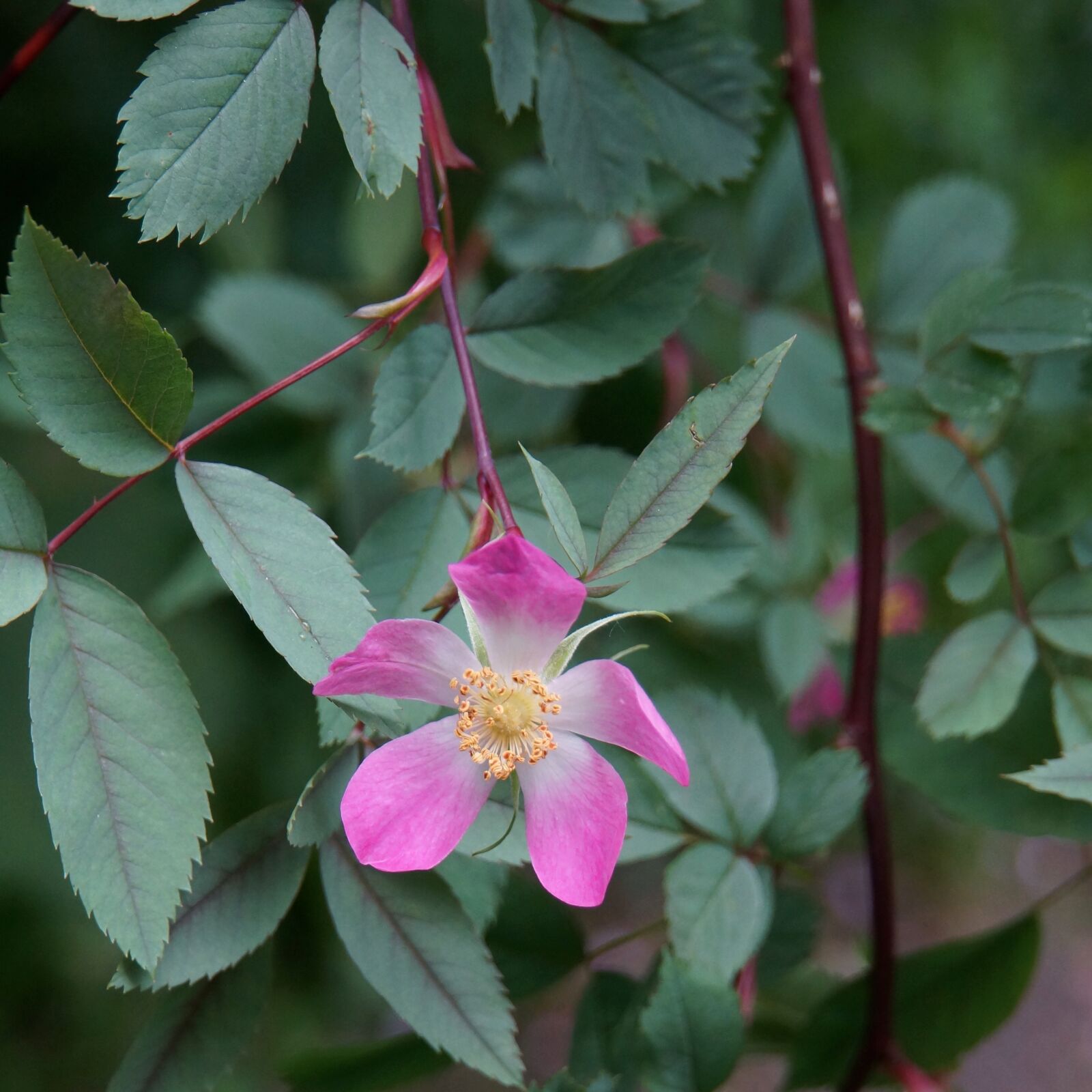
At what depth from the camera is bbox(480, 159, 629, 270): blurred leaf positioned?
975 mm

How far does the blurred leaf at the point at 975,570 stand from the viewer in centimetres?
71

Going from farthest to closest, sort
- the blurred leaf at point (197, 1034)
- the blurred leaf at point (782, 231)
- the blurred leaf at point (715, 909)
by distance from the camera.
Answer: the blurred leaf at point (782, 231)
the blurred leaf at point (715, 909)
the blurred leaf at point (197, 1034)

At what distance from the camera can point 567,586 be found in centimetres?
42

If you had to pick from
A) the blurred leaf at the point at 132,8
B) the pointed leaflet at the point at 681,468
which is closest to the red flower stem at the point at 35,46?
the blurred leaf at the point at 132,8

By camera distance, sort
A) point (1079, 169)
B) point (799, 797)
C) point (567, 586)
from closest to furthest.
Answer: point (567, 586)
point (799, 797)
point (1079, 169)

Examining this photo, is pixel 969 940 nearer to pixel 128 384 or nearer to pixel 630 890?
pixel 128 384

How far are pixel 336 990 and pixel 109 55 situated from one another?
47.4 inches

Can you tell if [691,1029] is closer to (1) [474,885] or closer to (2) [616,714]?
(1) [474,885]

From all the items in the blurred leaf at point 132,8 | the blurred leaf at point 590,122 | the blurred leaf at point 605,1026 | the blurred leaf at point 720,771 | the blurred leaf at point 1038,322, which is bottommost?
the blurred leaf at point 605,1026

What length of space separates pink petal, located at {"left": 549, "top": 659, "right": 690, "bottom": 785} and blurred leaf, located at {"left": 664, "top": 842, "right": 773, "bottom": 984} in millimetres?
225

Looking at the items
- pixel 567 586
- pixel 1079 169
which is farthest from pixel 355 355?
pixel 1079 169

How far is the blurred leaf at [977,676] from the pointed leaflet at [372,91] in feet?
→ 1.51

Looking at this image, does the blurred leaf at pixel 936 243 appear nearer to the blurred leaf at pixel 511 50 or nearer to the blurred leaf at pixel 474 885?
the blurred leaf at pixel 511 50

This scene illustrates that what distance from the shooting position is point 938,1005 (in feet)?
2.59
